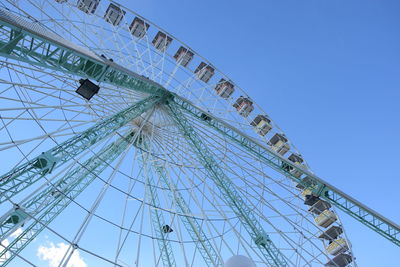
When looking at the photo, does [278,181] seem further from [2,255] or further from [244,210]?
[2,255]

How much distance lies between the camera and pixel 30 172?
55.3 ft

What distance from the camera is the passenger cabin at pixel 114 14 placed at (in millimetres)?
27845

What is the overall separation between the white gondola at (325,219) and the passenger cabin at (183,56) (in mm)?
17025

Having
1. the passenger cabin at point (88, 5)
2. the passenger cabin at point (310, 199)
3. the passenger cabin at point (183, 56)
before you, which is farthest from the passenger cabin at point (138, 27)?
the passenger cabin at point (310, 199)

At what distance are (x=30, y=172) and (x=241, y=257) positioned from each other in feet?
45.2

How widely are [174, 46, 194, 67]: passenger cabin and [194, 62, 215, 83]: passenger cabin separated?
1281mm

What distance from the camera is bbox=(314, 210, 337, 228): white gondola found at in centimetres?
2675

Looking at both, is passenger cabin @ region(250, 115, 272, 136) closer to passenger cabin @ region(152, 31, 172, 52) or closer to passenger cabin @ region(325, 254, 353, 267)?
passenger cabin @ region(152, 31, 172, 52)

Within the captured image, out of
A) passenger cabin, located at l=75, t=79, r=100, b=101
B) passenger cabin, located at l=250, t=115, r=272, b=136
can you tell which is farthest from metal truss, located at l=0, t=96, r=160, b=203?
passenger cabin, located at l=250, t=115, r=272, b=136

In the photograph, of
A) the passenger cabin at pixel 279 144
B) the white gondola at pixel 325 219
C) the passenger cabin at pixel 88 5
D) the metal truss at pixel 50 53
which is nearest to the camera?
the metal truss at pixel 50 53

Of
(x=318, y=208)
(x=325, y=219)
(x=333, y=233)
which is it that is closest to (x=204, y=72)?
(x=318, y=208)

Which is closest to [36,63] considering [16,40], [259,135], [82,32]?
[16,40]

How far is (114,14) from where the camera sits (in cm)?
2809

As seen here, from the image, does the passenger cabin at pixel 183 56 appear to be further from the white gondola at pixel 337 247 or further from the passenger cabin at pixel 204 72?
the white gondola at pixel 337 247
